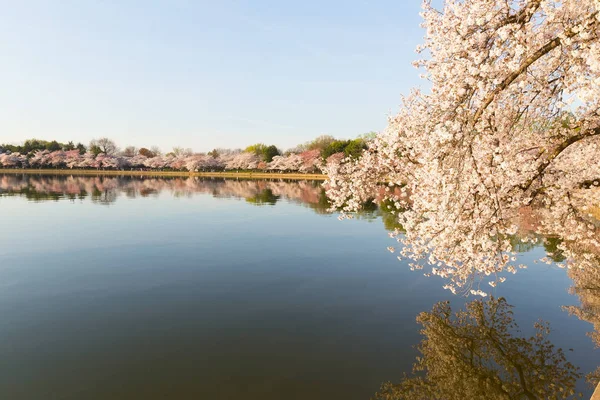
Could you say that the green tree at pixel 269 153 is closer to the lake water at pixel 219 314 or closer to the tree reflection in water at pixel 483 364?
the lake water at pixel 219 314

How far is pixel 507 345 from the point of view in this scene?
9.86 m

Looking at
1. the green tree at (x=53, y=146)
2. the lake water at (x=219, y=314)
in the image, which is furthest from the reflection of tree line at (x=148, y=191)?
the green tree at (x=53, y=146)

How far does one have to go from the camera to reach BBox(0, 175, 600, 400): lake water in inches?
317

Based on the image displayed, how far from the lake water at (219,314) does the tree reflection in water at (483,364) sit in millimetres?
422

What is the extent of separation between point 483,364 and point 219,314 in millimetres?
7862

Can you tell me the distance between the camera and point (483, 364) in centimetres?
895

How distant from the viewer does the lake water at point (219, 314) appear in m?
8.05

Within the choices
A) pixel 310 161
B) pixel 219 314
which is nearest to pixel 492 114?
pixel 219 314

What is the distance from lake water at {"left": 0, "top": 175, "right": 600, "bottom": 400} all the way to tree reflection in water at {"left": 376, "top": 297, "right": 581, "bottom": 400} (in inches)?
16.6

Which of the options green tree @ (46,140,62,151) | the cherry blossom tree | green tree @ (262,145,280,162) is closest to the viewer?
the cherry blossom tree

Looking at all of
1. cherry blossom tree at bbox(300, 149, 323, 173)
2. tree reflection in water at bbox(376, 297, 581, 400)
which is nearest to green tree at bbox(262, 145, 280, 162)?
cherry blossom tree at bbox(300, 149, 323, 173)

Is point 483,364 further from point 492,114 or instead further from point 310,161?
point 310,161

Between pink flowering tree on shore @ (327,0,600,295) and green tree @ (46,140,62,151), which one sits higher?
green tree @ (46,140,62,151)

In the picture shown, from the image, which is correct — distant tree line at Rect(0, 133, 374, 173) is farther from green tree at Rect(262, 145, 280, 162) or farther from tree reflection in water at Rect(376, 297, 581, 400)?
tree reflection in water at Rect(376, 297, 581, 400)
